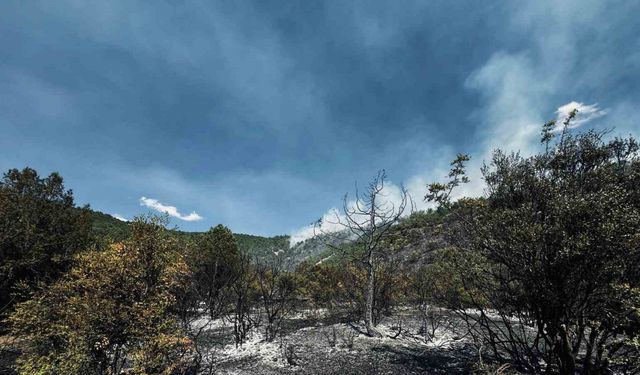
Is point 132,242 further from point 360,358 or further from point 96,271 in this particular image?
point 360,358

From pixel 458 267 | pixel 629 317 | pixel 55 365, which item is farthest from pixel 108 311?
pixel 629 317

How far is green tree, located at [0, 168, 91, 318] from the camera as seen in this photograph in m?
21.6

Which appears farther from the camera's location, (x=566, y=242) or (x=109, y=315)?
(x=109, y=315)

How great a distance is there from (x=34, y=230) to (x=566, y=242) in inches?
1188

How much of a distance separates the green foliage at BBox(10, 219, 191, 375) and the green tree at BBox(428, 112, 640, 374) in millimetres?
11933

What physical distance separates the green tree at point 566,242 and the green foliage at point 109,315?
11933mm

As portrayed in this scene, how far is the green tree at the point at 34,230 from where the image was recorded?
850 inches

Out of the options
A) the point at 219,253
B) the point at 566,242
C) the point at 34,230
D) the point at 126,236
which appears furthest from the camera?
the point at 219,253

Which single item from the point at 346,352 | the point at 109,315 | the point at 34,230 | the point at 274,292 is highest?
the point at 34,230

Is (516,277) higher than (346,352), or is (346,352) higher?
(516,277)

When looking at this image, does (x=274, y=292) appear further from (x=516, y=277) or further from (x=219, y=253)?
(x=516, y=277)

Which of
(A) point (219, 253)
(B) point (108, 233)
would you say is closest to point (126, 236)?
(B) point (108, 233)

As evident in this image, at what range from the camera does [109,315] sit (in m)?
11.8

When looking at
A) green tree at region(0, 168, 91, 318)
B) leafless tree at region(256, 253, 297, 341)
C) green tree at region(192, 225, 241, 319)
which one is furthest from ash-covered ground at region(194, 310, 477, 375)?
green tree at region(192, 225, 241, 319)
